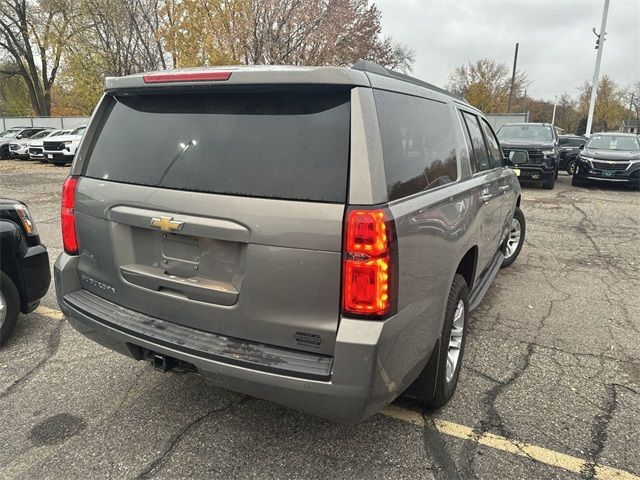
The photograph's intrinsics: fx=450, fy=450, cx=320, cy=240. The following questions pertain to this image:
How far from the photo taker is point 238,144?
6.92ft

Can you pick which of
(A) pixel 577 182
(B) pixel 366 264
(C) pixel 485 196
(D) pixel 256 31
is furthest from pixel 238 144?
(D) pixel 256 31

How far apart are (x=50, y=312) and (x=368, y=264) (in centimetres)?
362

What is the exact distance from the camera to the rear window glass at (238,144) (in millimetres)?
1938

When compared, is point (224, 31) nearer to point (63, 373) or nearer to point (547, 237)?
point (547, 237)

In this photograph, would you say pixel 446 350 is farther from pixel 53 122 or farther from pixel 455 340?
pixel 53 122

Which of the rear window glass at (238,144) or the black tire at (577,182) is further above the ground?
the rear window glass at (238,144)

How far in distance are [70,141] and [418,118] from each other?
810 inches

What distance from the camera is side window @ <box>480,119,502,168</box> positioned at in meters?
4.19

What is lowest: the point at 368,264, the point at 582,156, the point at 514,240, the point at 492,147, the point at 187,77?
the point at 514,240

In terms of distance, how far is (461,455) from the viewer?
241cm

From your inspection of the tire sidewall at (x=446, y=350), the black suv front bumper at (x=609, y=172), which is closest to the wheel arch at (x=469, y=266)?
the tire sidewall at (x=446, y=350)

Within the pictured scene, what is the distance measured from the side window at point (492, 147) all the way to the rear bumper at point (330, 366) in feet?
8.41

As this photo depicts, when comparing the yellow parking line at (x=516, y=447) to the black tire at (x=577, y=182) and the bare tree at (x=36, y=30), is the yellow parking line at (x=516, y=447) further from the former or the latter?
the bare tree at (x=36, y=30)

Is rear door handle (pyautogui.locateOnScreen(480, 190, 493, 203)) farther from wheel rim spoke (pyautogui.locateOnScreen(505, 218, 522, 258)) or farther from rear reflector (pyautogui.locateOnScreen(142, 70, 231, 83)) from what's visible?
wheel rim spoke (pyautogui.locateOnScreen(505, 218, 522, 258))
